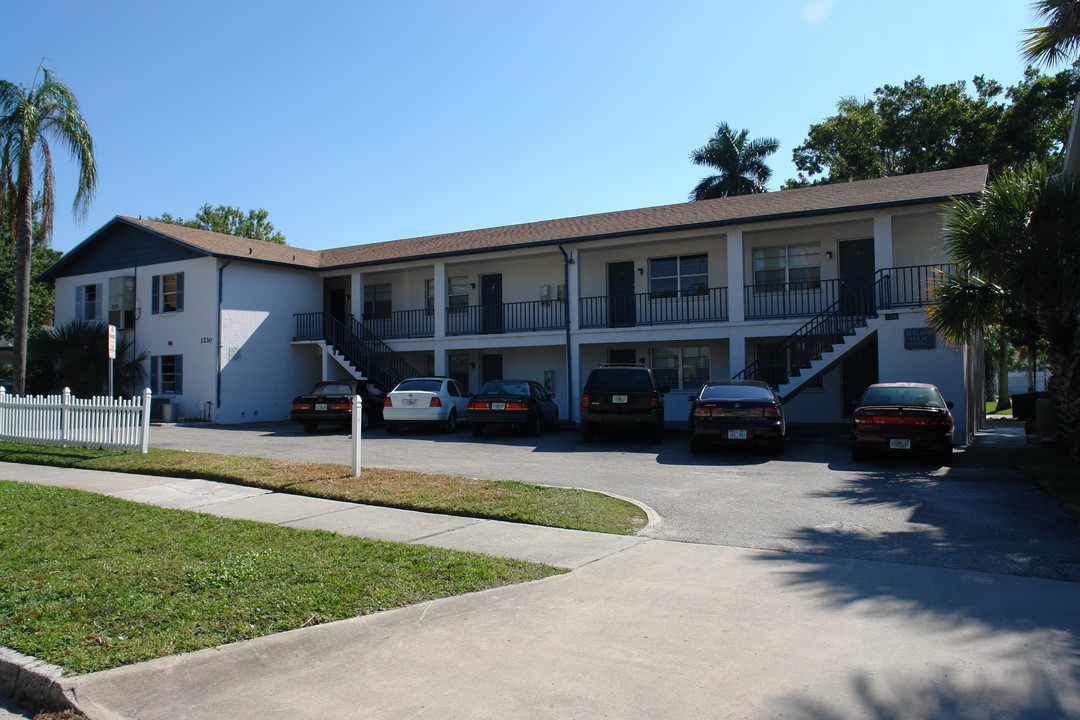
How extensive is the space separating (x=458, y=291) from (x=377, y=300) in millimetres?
3559

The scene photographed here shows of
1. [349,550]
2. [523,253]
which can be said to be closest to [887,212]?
[523,253]

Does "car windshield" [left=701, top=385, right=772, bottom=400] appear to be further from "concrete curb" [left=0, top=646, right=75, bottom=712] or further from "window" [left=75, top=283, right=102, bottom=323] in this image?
"window" [left=75, top=283, right=102, bottom=323]

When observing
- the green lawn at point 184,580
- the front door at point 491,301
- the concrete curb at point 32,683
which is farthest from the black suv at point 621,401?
the concrete curb at point 32,683

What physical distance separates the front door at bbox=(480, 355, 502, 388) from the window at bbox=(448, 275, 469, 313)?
2.07 meters

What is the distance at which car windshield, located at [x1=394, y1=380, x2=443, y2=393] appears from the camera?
1914 centimetres

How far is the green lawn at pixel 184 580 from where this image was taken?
4.46 m

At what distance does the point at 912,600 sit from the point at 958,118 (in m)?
32.7

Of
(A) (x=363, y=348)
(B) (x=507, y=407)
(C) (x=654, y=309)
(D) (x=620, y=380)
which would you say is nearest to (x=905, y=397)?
(D) (x=620, y=380)

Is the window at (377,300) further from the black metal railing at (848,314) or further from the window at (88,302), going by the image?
the black metal railing at (848,314)

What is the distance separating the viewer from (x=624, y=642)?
176 inches

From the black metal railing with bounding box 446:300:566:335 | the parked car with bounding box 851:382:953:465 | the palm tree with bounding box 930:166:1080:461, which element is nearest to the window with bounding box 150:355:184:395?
the black metal railing with bounding box 446:300:566:335

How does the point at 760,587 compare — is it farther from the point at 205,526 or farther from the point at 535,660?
the point at 205,526

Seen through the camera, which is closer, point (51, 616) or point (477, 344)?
point (51, 616)

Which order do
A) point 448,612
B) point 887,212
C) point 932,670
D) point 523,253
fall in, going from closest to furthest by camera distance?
1. point 932,670
2. point 448,612
3. point 887,212
4. point 523,253
